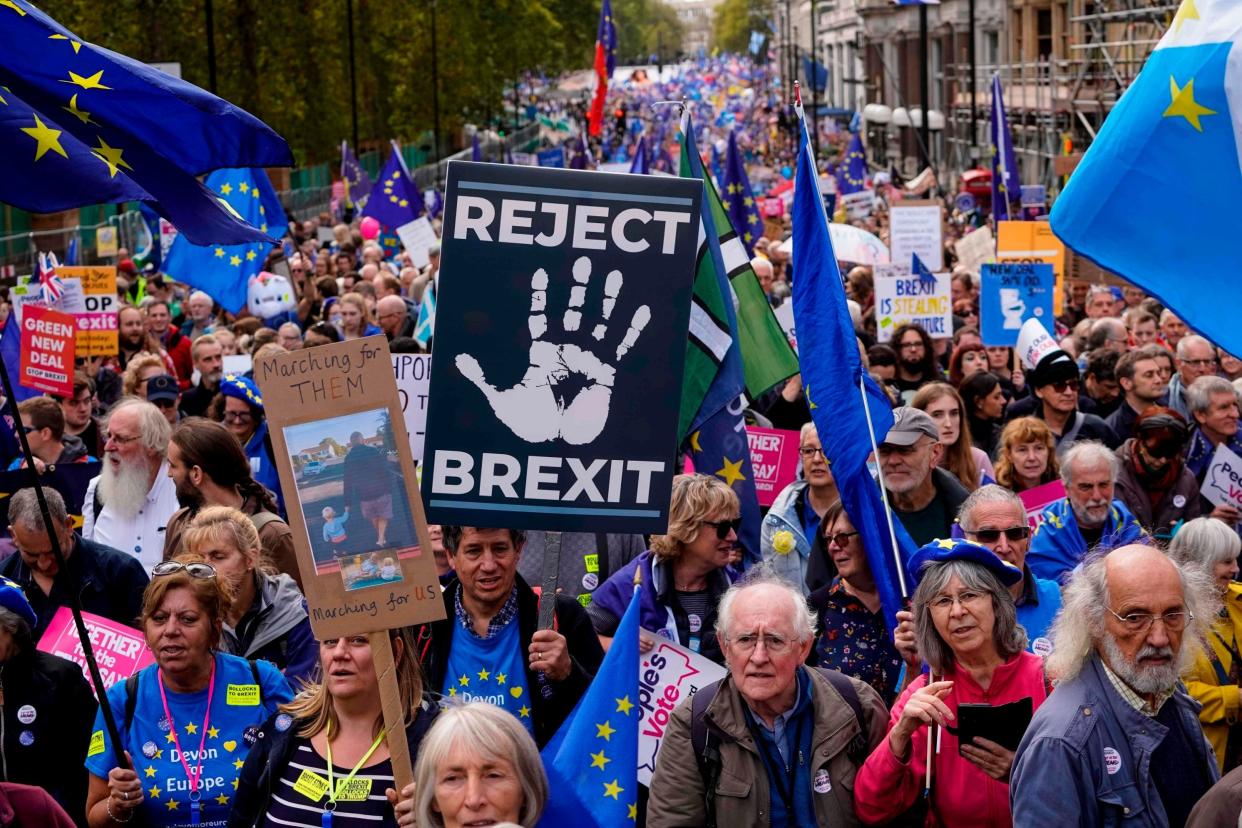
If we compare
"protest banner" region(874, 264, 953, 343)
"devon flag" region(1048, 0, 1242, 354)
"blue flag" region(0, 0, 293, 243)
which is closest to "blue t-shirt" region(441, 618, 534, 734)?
"blue flag" region(0, 0, 293, 243)

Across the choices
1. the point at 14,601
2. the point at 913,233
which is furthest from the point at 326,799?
the point at 913,233

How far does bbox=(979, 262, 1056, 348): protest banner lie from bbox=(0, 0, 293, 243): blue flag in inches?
293

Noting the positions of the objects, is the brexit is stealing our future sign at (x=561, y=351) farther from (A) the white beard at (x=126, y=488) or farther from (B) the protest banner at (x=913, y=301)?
(B) the protest banner at (x=913, y=301)

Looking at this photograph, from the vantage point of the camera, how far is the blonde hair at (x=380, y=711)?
15.8ft

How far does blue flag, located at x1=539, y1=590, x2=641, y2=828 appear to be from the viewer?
16.2 feet

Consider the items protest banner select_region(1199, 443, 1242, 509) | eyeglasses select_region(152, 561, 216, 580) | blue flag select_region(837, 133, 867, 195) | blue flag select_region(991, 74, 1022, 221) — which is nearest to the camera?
eyeglasses select_region(152, 561, 216, 580)

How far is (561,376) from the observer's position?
5.03 m

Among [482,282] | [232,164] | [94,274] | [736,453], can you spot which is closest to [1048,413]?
[736,453]

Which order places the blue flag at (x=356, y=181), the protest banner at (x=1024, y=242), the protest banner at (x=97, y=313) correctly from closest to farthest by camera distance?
the protest banner at (x=97, y=313)
the protest banner at (x=1024, y=242)
the blue flag at (x=356, y=181)

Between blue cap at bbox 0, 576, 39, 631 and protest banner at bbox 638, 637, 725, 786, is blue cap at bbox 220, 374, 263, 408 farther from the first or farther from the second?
protest banner at bbox 638, 637, 725, 786

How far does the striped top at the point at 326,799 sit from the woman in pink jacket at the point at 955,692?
1.21 metres

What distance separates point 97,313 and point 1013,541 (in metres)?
9.00

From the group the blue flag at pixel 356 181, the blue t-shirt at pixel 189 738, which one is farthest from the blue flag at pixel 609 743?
the blue flag at pixel 356 181

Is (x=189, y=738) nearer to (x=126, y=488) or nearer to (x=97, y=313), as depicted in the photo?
(x=126, y=488)
